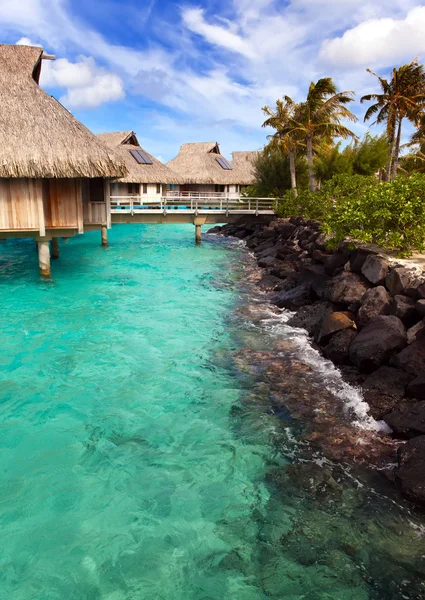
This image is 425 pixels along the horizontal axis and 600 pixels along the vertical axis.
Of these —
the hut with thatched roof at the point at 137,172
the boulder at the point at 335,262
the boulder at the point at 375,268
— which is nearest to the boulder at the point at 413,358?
the boulder at the point at 375,268

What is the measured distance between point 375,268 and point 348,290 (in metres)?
0.76

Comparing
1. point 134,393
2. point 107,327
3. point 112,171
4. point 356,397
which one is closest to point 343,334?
point 356,397

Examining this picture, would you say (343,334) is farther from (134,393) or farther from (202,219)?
(202,219)

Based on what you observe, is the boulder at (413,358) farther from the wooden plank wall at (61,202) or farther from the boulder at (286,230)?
the boulder at (286,230)

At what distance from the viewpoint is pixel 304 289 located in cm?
1380

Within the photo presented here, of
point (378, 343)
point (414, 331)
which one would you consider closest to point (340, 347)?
point (378, 343)

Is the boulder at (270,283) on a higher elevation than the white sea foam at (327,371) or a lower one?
higher

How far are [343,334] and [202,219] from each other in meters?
17.4

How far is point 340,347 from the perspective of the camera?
9008mm

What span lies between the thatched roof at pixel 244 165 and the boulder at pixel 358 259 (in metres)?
32.7

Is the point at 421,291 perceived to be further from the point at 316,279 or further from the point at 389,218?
the point at 316,279

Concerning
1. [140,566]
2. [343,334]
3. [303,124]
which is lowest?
[140,566]

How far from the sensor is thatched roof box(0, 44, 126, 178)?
13.6 metres

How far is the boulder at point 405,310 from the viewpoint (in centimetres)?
836
